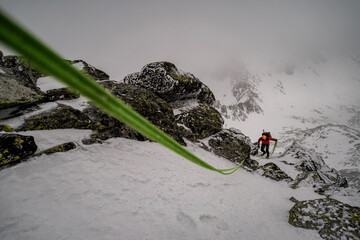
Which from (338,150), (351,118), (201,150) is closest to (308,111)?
(351,118)

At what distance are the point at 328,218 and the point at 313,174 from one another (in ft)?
29.7

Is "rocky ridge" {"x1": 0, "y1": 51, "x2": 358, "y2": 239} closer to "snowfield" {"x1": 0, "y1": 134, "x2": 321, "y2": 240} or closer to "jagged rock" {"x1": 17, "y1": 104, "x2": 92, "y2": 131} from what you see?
"jagged rock" {"x1": 17, "y1": 104, "x2": 92, "y2": 131}

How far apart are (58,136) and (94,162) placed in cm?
189

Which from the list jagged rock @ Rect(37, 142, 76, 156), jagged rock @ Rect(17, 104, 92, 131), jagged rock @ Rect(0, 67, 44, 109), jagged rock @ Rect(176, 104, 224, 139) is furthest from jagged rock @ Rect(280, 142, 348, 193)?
jagged rock @ Rect(0, 67, 44, 109)

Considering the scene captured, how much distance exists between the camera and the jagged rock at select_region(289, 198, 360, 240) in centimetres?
427

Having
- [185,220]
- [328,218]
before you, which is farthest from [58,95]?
[328,218]

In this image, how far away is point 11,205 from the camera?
2.90 metres

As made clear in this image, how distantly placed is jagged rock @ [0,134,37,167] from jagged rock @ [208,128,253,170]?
30.1 feet

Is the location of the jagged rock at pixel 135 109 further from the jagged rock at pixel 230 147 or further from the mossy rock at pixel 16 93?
the jagged rock at pixel 230 147

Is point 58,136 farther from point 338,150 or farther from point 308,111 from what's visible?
point 308,111

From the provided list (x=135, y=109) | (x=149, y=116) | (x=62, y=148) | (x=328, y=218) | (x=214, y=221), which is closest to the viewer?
(x=214, y=221)

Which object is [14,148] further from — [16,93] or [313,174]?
[313,174]

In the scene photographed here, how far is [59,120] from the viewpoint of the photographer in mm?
6273

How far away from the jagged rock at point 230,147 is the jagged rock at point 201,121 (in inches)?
Result: 23.5
